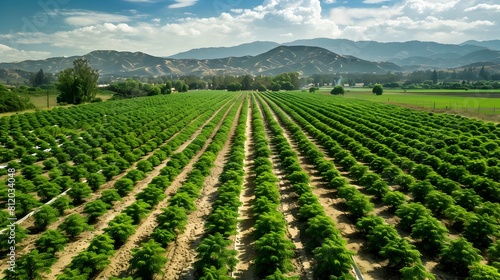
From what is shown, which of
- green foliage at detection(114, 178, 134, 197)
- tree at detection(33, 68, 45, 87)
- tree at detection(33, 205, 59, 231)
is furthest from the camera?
tree at detection(33, 68, 45, 87)

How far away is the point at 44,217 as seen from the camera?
44.3ft

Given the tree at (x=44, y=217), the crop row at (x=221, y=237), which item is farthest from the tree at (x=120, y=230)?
the tree at (x=44, y=217)

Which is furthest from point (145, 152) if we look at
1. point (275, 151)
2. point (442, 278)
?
point (442, 278)

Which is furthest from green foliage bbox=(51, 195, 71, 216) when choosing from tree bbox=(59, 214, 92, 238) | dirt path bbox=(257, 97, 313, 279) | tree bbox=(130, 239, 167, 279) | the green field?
the green field

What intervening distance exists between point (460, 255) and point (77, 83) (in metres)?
92.1

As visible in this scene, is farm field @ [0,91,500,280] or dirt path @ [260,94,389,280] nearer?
farm field @ [0,91,500,280]

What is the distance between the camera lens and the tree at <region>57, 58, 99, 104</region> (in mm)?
85500

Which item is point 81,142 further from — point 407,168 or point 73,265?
point 407,168

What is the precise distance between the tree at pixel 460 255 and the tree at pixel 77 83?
90.4 m

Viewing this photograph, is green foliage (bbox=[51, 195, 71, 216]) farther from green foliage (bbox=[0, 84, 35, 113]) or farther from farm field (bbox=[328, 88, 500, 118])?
green foliage (bbox=[0, 84, 35, 113])

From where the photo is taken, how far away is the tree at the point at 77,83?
8550 cm

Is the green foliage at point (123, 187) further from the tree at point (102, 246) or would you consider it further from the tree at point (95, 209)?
the tree at point (102, 246)

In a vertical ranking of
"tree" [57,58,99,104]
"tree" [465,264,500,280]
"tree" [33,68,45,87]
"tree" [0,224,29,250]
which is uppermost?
"tree" [33,68,45,87]

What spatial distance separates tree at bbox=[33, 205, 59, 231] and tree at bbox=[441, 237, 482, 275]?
14156 millimetres
